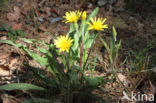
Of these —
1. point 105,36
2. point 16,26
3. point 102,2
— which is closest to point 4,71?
point 16,26

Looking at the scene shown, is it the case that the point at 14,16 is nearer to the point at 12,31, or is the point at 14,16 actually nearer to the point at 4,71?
the point at 12,31

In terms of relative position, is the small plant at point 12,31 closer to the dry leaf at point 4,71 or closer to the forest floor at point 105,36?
the forest floor at point 105,36

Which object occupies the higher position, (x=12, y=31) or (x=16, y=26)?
(x=16, y=26)

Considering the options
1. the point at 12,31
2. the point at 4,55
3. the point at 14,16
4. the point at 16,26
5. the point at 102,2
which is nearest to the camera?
the point at 4,55

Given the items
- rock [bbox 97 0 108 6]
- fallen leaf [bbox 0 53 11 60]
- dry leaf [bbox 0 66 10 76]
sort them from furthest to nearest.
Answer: rock [bbox 97 0 108 6], fallen leaf [bbox 0 53 11 60], dry leaf [bbox 0 66 10 76]

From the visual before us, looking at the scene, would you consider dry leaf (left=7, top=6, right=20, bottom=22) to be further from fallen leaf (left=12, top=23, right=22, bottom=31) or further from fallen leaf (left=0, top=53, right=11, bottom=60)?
fallen leaf (left=0, top=53, right=11, bottom=60)

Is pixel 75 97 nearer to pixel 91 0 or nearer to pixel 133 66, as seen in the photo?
pixel 133 66

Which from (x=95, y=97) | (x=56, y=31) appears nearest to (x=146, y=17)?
(x=56, y=31)

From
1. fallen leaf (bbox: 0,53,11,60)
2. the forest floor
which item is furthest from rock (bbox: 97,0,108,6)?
fallen leaf (bbox: 0,53,11,60)
